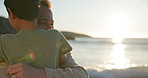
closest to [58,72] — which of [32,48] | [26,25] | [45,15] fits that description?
[32,48]

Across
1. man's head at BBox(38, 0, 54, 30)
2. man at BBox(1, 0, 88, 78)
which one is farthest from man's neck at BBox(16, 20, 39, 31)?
man's head at BBox(38, 0, 54, 30)

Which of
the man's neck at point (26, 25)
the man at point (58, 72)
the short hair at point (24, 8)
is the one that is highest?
the short hair at point (24, 8)

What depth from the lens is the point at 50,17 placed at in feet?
6.82

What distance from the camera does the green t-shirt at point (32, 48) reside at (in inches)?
61.4

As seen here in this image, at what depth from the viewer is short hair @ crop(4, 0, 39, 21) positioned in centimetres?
153

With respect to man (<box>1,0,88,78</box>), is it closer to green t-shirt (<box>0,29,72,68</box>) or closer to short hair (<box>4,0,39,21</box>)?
green t-shirt (<box>0,29,72,68</box>)

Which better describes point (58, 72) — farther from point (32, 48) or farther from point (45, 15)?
point (45, 15)

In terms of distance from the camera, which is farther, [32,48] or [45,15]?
[45,15]

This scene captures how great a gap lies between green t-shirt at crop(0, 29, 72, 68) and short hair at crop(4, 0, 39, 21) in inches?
3.2

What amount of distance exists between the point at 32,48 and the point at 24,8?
20 cm

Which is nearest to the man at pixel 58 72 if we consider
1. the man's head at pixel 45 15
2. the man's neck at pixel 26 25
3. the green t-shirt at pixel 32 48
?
the green t-shirt at pixel 32 48

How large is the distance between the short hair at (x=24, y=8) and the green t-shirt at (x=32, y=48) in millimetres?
80

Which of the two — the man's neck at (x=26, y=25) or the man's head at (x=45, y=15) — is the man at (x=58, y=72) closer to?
the man's neck at (x=26, y=25)

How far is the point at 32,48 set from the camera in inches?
62.1
